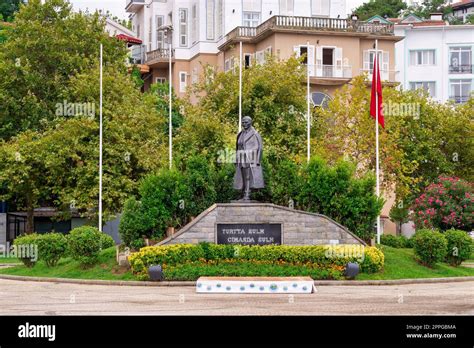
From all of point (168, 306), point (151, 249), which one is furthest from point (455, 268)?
point (168, 306)

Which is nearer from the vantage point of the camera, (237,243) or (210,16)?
(237,243)

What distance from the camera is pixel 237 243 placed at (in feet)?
118

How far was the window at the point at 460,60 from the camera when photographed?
78.4m

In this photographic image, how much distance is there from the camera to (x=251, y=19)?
70312 millimetres

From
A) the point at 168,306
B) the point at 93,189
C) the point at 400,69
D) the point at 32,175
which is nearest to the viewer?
the point at 168,306

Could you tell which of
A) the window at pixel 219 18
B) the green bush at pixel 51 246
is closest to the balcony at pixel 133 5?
the window at pixel 219 18

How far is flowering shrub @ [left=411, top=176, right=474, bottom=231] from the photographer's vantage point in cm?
4212

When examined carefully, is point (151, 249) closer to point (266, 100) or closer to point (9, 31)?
point (266, 100)

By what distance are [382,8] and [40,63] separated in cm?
5216

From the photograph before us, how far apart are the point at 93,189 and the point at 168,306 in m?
24.5

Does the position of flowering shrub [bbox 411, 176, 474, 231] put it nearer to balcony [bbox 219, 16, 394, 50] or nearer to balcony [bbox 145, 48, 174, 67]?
balcony [bbox 219, 16, 394, 50]

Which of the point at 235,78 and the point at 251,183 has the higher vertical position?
the point at 235,78

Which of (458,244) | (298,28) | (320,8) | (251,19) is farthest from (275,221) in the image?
(320,8)
